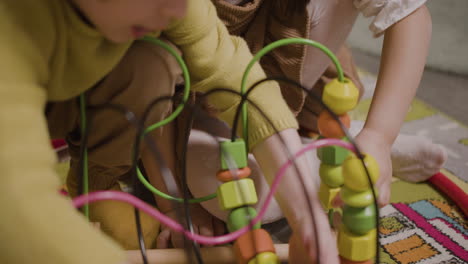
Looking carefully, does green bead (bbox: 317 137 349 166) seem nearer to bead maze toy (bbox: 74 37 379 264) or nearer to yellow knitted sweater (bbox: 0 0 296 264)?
bead maze toy (bbox: 74 37 379 264)

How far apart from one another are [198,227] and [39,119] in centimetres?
41

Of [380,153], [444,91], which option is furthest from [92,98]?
[444,91]

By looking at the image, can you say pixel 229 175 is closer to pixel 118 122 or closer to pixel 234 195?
pixel 234 195

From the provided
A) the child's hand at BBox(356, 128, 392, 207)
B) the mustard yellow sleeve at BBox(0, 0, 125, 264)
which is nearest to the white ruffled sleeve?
the child's hand at BBox(356, 128, 392, 207)

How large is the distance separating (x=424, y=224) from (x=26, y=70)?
65 cm

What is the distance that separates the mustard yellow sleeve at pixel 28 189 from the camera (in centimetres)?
34

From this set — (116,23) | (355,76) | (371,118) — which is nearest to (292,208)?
(371,118)

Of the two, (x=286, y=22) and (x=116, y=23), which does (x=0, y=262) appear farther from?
(x=286, y=22)

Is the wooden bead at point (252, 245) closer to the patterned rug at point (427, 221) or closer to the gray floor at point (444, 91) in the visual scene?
the patterned rug at point (427, 221)

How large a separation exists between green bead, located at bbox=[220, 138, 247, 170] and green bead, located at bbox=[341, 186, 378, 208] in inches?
4.8

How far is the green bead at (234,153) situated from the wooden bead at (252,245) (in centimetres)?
7

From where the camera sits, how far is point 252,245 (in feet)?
1.61

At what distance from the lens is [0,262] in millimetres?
355

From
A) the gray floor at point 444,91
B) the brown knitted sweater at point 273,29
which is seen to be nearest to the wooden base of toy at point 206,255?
the brown knitted sweater at point 273,29
